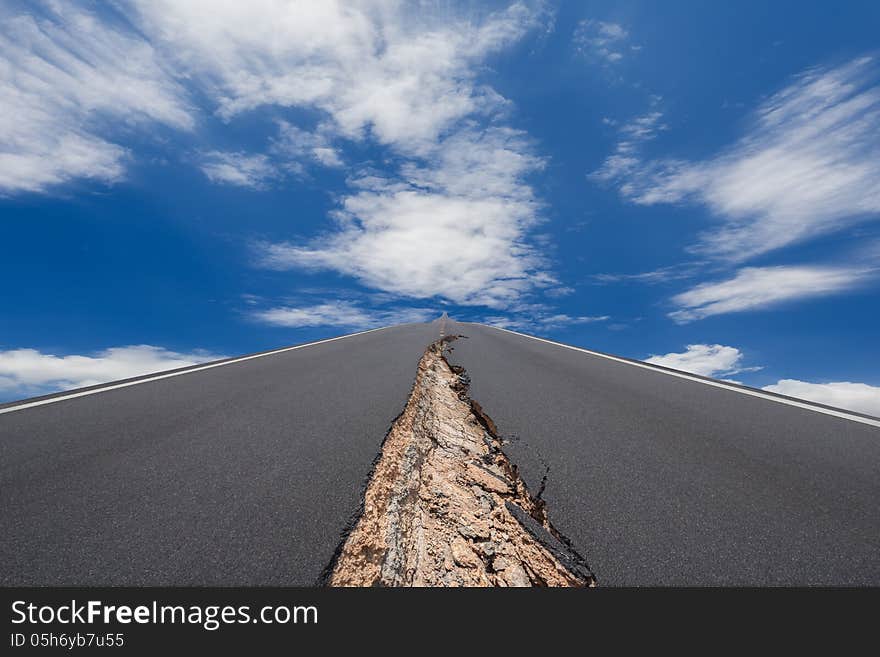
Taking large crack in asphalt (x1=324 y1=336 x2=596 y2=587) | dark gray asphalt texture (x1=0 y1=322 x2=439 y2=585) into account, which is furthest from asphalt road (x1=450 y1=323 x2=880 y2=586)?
dark gray asphalt texture (x1=0 y1=322 x2=439 y2=585)

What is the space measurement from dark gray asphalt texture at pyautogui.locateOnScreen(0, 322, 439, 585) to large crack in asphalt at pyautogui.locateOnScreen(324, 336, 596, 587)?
0.13 metres

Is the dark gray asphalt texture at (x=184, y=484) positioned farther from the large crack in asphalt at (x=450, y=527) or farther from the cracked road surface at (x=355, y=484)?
the large crack in asphalt at (x=450, y=527)

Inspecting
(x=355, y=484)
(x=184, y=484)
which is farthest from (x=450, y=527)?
(x=184, y=484)

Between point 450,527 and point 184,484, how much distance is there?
5.12 feet

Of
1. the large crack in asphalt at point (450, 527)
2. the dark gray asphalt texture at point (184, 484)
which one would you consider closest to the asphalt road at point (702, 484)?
the large crack in asphalt at point (450, 527)

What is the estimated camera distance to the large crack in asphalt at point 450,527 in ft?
4.77

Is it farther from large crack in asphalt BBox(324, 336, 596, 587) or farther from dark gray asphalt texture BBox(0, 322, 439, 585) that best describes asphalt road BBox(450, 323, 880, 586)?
dark gray asphalt texture BBox(0, 322, 439, 585)

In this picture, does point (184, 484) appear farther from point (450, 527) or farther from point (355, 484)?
point (450, 527)

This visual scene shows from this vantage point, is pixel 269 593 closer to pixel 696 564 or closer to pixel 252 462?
pixel 252 462

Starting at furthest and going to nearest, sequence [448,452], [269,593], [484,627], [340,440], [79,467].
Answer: [340,440] < [448,452] < [79,467] < [269,593] < [484,627]

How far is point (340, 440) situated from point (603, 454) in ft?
6.18

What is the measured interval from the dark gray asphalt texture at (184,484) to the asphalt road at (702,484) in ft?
3.75

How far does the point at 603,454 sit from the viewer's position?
268cm

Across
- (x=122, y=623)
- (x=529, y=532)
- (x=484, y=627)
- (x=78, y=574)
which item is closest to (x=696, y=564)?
(x=529, y=532)
